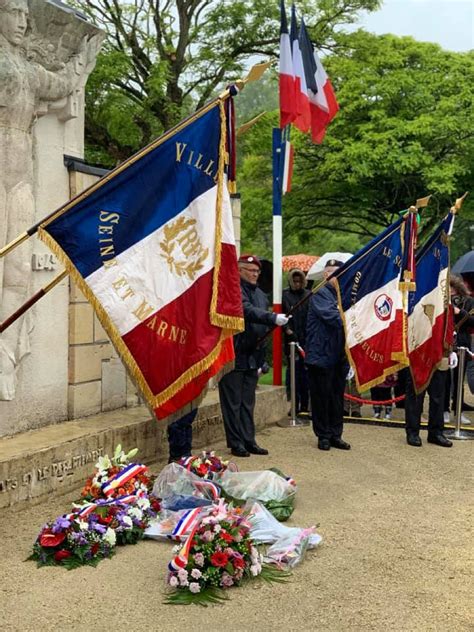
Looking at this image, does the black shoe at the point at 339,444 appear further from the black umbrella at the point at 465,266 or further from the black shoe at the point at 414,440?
the black umbrella at the point at 465,266

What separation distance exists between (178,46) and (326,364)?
10.1 m

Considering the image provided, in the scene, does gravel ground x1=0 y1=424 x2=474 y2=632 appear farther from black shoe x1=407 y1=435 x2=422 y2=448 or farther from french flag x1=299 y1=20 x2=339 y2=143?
french flag x1=299 y1=20 x2=339 y2=143

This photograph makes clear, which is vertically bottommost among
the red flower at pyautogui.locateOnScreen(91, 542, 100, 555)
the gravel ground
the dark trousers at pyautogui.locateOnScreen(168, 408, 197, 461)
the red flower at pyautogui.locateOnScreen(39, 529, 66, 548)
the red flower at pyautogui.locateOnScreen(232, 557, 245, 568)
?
the gravel ground

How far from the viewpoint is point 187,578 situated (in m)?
4.12

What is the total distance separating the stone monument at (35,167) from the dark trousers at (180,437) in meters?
1.01

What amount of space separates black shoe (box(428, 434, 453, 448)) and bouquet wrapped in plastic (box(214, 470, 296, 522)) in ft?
8.74

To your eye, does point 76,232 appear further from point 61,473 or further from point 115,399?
point 115,399

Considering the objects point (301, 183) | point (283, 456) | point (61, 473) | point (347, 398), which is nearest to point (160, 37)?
point (301, 183)

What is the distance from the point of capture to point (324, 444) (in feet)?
25.3

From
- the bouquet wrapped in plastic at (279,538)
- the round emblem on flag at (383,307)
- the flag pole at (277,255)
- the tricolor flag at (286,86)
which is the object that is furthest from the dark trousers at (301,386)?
the bouquet wrapped in plastic at (279,538)

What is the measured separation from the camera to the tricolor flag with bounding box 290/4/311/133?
9336mm

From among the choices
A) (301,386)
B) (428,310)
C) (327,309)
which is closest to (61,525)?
(327,309)

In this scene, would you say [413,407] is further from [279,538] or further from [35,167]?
[35,167]

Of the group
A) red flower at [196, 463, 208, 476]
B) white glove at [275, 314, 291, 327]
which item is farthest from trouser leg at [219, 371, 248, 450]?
red flower at [196, 463, 208, 476]
